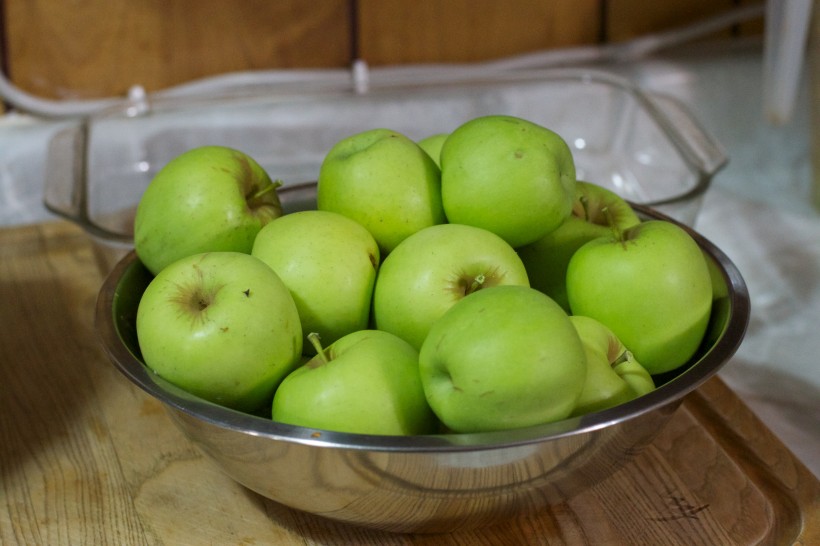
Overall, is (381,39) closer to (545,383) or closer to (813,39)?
(813,39)

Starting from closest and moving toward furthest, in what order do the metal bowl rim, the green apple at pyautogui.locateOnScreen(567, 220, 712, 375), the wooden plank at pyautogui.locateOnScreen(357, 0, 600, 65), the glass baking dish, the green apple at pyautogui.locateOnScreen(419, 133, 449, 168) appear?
1. the metal bowl rim
2. the green apple at pyautogui.locateOnScreen(567, 220, 712, 375)
3. the green apple at pyautogui.locateOnScreen(419, 133, 449, 168)
4. the glass baking dish
5. the wooden plank at pyautogui.locateOnScreen(357, 0, 600, 65)

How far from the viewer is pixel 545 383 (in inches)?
15.8

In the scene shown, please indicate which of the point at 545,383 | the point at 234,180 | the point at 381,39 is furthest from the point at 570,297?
the point at 381,39

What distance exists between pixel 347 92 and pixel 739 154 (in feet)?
2.04

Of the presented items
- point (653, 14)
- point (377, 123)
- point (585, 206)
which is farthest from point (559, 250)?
point (653, 14)

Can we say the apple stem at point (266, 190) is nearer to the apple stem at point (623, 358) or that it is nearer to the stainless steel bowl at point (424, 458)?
the stainless steel bowl at point (424, 458)

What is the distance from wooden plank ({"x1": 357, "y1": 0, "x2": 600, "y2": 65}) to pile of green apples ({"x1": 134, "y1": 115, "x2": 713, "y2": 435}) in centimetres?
57

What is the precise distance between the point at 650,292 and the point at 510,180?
10 cm

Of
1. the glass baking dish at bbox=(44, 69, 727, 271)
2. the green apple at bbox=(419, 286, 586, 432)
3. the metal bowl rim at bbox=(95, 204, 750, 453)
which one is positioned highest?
the green apple at bbox=(419, 286, 586, 432)

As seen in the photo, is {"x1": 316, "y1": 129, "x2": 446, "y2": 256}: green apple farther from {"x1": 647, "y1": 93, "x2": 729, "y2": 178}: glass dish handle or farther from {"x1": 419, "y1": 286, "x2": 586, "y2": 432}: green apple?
{"x1": 647, "y1": 93, "x2": 729, "y2": 178}: glass dish handle

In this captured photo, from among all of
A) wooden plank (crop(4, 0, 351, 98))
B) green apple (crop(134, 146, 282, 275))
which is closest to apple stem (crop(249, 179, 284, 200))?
green apple (crop(134, 146, 282, 275))

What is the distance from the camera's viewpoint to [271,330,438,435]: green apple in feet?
1.41

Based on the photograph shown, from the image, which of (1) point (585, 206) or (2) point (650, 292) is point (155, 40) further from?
(2) point (650, 292)

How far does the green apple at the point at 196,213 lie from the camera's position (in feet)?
1.79
